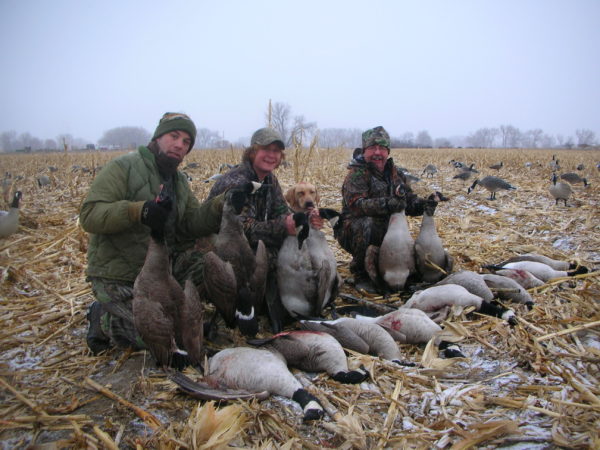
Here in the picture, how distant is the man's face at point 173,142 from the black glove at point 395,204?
2.46 m

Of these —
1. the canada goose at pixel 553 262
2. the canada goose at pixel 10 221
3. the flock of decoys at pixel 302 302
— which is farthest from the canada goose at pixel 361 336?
the canada goose at pixel 10 221

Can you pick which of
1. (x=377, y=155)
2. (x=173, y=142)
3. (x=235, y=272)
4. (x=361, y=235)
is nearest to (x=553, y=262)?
(x=361, y=235)

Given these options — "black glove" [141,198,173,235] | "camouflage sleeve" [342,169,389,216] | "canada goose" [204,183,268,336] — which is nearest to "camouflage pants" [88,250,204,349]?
"canada goose" [204,183,268,336]

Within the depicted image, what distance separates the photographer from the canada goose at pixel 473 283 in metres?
4.16

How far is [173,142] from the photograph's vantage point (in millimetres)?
3555

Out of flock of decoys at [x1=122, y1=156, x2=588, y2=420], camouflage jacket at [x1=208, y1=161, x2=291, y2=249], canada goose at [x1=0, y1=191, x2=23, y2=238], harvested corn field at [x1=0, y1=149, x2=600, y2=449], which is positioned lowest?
harvested corn field at [x1=0, y1=149, x2=600, y2=449]

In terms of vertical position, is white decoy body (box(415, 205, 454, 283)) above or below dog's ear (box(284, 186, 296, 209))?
below

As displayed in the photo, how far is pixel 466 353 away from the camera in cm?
334

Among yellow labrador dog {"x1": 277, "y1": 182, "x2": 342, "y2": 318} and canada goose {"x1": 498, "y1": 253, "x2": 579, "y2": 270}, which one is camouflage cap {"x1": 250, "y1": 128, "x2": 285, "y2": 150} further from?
canada goose {"x1": 498, "y1": 253, "x2": 579, "y2": 270}

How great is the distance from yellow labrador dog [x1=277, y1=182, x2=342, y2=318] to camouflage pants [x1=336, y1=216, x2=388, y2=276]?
1091mm

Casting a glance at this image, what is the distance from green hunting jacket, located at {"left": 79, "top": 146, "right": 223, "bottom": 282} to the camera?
3141 mm

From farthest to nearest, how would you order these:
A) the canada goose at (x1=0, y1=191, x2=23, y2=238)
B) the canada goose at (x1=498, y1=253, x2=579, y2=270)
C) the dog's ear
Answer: the canada goose at (x1=0, y1=191, x2=23, y2=238) < the canada goose at (x1=498, y1=253, x2=579, y2=270) < the dog's ear

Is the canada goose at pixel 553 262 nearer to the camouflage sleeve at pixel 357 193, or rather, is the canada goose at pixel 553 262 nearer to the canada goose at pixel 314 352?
the camouflage sleeve at pixel 357 193

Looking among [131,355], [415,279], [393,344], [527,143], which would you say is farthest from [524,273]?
[527,143]
